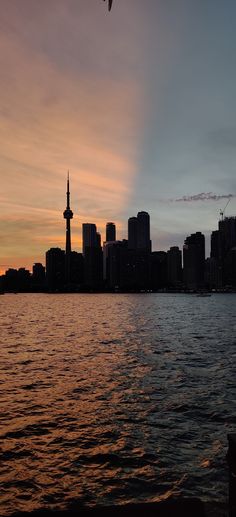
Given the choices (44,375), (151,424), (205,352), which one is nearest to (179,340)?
(205,352)

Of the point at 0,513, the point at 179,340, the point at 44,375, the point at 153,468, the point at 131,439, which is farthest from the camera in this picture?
the point at 179,340

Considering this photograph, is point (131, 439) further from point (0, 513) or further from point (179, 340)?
point (179, 340)

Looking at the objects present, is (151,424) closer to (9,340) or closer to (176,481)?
(176,481)

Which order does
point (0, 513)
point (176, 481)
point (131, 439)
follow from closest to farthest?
point (0, 513), point (176, 481), point (131, 439)

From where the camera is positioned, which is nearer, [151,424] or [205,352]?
[151,424]

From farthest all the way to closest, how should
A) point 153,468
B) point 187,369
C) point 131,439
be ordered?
1. point 187,369
2. point 131,439
3. point 153,468

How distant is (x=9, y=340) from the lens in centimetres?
7181

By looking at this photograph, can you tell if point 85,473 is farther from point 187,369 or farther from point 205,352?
point 205,352

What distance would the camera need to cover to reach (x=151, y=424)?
24.1 meters

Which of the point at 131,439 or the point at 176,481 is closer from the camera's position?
the point at 176,481

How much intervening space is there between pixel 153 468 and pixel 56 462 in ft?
13.6

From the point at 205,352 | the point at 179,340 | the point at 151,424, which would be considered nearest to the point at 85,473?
the point at 151,424

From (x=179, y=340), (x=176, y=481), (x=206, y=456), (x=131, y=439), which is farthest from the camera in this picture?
(x=179, y=340)

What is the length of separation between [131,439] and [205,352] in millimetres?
36347
